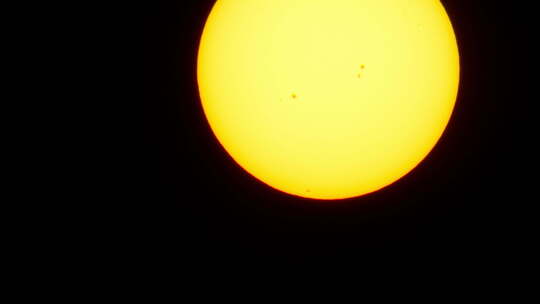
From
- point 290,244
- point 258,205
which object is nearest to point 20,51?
point 258,205

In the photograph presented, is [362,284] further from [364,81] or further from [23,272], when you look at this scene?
[23,272]

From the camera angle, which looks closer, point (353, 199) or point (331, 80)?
point (331, 80)

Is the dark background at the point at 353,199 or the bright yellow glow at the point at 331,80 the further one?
the dark background at the point at 353,199

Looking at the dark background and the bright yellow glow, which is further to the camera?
the dark background
